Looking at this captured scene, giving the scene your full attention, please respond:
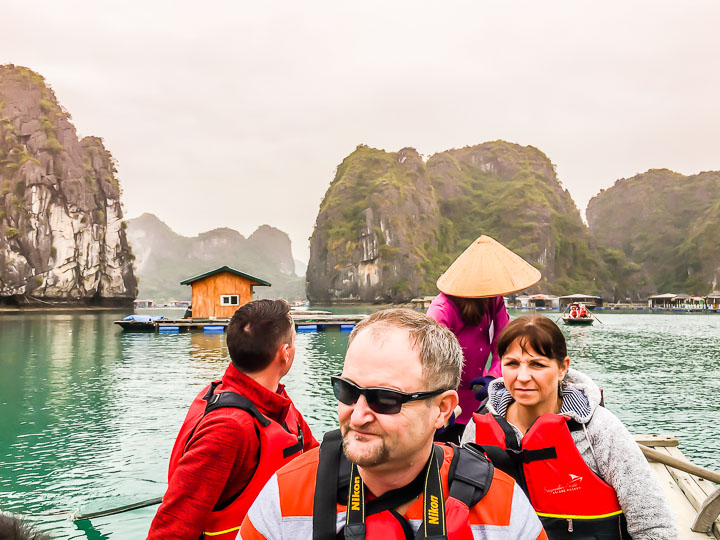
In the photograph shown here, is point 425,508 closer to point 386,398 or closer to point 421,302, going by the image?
point 386,398

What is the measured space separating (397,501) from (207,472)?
1087 mm

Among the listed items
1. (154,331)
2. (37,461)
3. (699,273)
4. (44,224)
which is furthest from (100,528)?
(699,273)

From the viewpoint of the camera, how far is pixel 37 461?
8.59 m

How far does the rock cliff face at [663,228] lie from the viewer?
12425 cm

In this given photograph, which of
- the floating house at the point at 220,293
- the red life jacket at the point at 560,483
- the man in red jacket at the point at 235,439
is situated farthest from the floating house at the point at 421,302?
the red life jacket at the point at 560,483

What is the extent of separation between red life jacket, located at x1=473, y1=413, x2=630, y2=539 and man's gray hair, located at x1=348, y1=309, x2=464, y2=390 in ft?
3.16

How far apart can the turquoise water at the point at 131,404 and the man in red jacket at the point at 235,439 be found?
14.5 ft

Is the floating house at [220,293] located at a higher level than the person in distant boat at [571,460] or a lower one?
higher

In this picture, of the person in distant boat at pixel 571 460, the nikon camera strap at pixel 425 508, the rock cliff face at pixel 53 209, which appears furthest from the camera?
the rock cliff face at pixel 53 209

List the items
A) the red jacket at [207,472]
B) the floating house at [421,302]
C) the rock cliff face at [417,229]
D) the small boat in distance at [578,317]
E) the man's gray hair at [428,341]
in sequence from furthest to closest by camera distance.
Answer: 1. the rock cliff face at [417,229]
2. the floating house at [421,302]
3. the small boat in distance at [578,317]
4. the red jacket at [207,472]
5. the man's gray hair at [428,341]

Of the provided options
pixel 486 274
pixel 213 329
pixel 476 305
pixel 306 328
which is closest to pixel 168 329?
pixel 213 329

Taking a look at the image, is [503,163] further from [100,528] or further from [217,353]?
[100,528]

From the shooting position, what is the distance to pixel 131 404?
13.0 meters

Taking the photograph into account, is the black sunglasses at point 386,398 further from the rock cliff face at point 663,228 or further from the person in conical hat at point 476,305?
the rock cliff face at point 663,228
